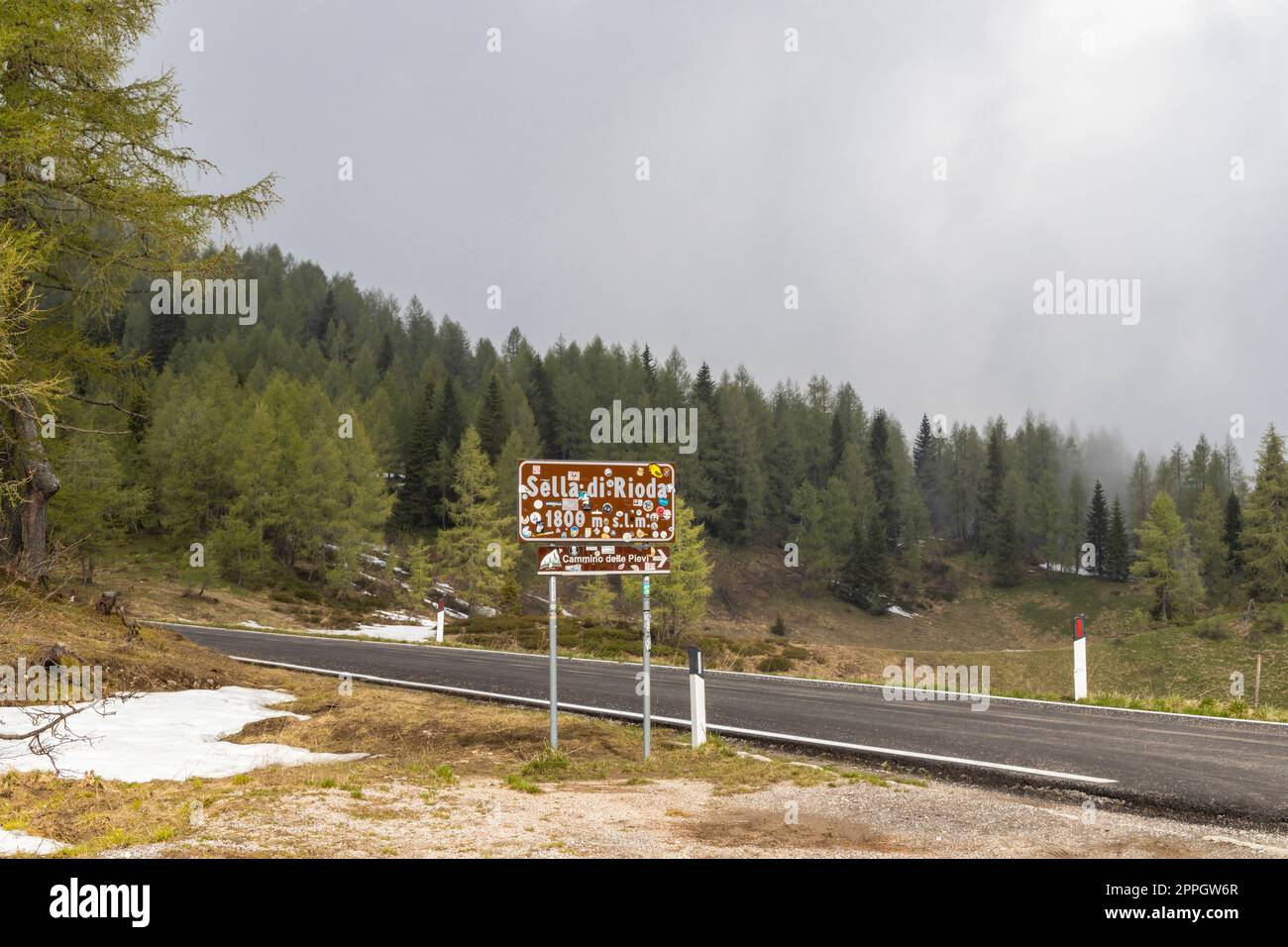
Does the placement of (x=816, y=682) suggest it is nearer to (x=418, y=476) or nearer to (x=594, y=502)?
(x=594, y=502)

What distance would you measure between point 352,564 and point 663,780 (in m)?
47.1

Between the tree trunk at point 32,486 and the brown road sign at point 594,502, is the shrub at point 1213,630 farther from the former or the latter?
the tree trunk at point 32,486

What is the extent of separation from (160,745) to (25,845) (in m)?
4.22

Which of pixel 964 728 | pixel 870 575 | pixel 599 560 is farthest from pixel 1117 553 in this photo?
pixel 599 560

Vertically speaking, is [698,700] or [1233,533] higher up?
[698,700]

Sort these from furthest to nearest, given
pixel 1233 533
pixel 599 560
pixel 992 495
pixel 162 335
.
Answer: pixel 992 495, pixel 162 335, pixel 1233 533, pixel 599 560

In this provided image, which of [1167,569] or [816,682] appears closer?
[816,682]

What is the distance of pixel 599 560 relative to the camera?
32.3 feet

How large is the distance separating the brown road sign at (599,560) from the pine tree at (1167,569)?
70850 millimetres

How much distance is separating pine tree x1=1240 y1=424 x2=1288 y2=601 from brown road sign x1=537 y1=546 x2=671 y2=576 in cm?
7158

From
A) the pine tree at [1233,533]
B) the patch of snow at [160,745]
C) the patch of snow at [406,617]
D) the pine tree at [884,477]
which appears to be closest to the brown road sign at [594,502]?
the patch of snow at [160,745]

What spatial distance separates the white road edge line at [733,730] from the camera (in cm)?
862

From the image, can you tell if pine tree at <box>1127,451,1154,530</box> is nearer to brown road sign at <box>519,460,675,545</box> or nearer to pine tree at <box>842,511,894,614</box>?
pine tree at <box>842,511,894,614</box>
